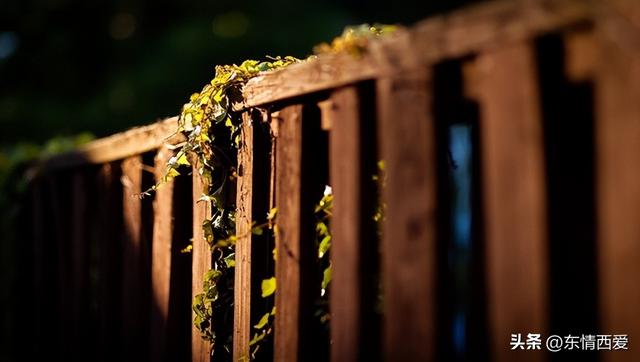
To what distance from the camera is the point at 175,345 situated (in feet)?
12.0

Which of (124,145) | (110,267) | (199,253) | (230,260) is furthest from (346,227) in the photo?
(110,267)

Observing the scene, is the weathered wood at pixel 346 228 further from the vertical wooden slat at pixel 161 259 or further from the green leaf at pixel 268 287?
the vertical wooden slat at pixel 161 259

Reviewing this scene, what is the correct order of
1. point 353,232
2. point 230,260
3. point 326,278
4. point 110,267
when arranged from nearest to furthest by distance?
point 353,232 → point 326,278 → point 230,260 → point 110,267

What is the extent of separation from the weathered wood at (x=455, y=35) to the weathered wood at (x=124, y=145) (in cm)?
115

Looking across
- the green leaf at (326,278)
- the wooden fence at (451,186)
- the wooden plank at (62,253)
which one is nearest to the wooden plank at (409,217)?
the wooden fence at (451,186)

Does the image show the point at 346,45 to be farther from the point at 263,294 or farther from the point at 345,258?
the point at 263,294

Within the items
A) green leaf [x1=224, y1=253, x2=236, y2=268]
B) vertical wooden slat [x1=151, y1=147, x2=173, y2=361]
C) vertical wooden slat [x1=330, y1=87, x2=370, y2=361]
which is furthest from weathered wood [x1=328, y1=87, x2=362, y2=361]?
vertical wooden slat [x1=151, y1=147, x2=173, y2=361]

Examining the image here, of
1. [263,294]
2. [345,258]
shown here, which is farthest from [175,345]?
[345,258]

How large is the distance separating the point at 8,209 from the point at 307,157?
3725 mm

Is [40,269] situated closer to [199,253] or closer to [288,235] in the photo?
[199,253]

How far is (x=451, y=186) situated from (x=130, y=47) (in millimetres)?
18012

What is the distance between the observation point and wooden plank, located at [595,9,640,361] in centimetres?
157

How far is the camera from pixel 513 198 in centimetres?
182

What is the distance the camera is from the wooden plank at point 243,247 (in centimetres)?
298
